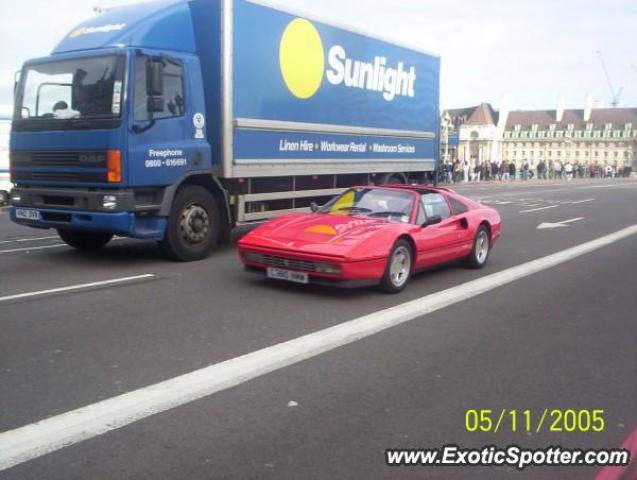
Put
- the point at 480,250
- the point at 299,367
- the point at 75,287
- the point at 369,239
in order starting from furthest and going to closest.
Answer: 1. the point at 480,250
2. the point at 75,287
3. the point at 369,239
4. the point at 299,367

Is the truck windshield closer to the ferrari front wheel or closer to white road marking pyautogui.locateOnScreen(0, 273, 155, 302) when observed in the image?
white road marking pyautogui.locateOnScreen(0, 273, 155, 302)

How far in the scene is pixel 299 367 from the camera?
4.78 meters

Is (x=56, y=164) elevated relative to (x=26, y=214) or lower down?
elevated

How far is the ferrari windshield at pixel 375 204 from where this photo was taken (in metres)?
8.03

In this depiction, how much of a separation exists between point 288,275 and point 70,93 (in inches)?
161

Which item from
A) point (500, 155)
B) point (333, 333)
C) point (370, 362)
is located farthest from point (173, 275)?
point (500, 155)

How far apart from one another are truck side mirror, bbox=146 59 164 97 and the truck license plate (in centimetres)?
240

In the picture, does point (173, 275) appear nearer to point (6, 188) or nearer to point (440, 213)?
point (440, 213)

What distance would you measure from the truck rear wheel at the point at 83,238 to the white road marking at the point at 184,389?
5.56 m

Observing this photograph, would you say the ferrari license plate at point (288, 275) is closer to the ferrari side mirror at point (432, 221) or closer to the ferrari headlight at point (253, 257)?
the ferrari headlight at point (253, 257)

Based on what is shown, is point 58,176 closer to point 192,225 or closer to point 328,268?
point 192,225

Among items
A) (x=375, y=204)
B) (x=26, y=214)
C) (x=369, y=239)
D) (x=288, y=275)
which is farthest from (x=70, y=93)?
(x=369, y=239)

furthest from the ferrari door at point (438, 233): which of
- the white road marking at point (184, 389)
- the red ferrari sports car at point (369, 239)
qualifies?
the white road marking at point (184, 389)

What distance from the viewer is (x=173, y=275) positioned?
8.27 meters
